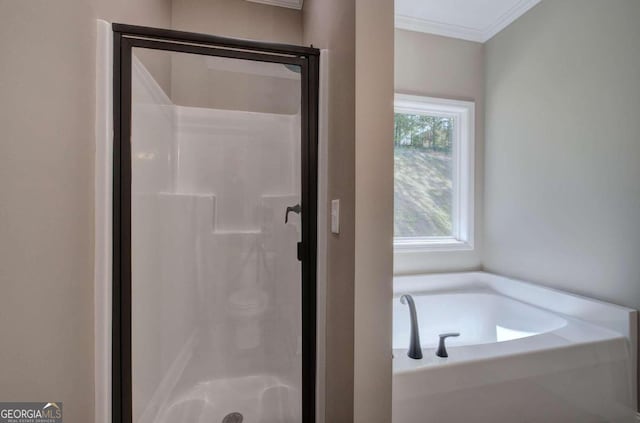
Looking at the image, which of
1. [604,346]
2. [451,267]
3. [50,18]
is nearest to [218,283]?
[50,18]

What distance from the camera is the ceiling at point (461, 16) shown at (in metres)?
2.04

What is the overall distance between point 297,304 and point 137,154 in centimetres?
101

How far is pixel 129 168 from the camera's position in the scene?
1.13 meters

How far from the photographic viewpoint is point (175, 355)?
1651 mm

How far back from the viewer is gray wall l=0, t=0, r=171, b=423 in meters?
0.76

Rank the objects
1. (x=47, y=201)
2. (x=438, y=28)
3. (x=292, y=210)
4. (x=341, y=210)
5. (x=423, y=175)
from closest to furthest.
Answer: (x=47, y=201), (x=341, y=210), (x=292, y=210), (x=438, y=28), (x=423, y=175)

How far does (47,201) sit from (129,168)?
32cm

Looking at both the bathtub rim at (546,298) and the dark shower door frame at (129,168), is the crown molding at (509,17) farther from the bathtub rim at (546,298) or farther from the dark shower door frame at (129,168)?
the bathtub rim at (546,298)

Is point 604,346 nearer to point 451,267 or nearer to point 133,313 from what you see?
point 451,267

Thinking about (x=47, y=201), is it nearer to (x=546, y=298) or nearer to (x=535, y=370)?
(x=535, y=370)

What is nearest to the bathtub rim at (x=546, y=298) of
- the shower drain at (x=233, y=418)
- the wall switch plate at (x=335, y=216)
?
the wall switch plate at (x=335, y=216)

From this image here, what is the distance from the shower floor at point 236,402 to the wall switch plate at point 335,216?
86 cm

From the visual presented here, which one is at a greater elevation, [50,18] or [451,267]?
[50,18]

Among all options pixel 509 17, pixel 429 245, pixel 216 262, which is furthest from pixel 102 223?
pixel 509 17
